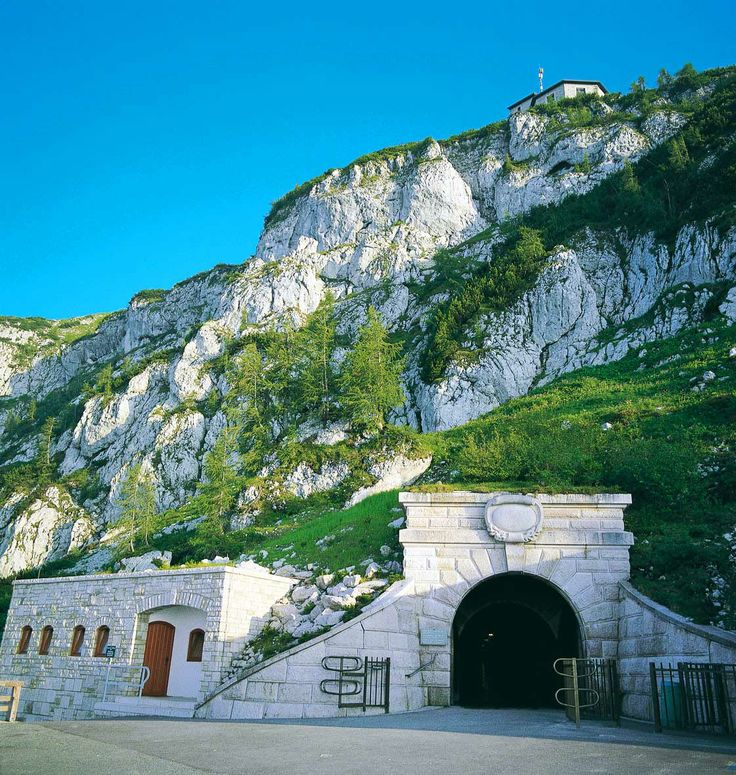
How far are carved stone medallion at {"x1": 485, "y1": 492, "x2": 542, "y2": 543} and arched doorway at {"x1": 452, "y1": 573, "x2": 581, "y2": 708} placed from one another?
102 centimetres

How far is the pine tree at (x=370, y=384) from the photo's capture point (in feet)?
124

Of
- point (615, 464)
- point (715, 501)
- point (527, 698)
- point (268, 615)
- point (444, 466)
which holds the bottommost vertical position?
point (527, 698)

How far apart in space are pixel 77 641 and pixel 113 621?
2481 mm

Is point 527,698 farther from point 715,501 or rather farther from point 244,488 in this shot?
point 244,488

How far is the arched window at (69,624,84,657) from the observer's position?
21016 millimetres

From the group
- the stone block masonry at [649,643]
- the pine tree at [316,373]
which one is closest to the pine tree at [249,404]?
the pine tree at [316,373]

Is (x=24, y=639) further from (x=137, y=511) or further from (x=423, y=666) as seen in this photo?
(x=137, y=511)

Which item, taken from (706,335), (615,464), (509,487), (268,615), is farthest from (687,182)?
(268,615)

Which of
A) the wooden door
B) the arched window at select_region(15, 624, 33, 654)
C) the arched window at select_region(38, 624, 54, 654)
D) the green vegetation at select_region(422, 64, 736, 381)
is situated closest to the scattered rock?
the wooden door

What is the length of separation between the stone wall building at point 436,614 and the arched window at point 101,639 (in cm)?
36

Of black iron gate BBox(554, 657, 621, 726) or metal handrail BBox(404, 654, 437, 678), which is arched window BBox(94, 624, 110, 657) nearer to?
metal handrail BBox(404, 654, 437, 678)

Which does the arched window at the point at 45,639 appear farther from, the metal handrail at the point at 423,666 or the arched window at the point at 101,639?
the metal handrail at the point at 423,666

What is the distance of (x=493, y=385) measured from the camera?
46344 mm

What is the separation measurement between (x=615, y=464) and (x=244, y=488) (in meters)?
23.3
